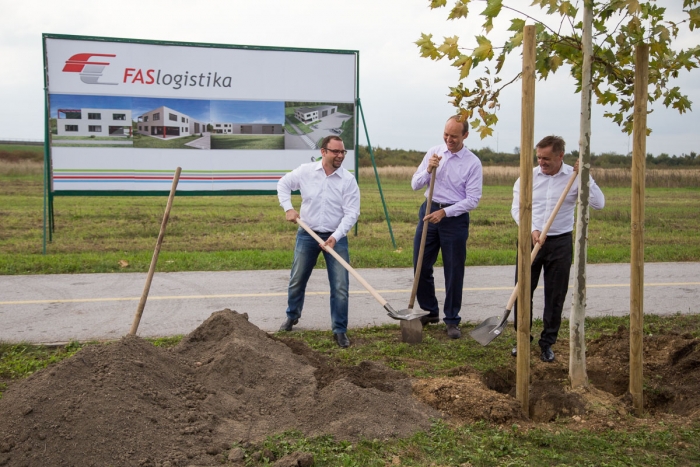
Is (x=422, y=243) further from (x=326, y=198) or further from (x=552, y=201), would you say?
(x=552, y=201)

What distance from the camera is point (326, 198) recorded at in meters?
7.25

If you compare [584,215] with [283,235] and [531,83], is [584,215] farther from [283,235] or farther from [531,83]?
[283,235]

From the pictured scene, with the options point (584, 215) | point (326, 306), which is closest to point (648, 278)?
point (326, 306)

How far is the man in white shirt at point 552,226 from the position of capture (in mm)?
6208

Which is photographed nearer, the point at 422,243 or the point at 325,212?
the point at 325,212

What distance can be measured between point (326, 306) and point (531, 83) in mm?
4680

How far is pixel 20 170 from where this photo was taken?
39.1m

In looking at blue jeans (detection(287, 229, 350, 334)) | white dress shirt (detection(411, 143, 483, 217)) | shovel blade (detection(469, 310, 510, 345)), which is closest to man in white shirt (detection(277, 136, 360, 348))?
blue jeans (detection(287, 229, 350, 334))

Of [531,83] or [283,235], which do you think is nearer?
[531,83]

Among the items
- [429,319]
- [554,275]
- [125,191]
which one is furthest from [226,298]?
[125,191]

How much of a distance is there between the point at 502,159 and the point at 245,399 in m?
47.0

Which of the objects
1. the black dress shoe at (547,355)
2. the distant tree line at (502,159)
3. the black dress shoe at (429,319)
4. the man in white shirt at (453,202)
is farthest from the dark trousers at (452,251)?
the distant tree line at (502,159)

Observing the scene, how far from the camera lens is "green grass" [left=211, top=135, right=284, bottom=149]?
14.2 metres

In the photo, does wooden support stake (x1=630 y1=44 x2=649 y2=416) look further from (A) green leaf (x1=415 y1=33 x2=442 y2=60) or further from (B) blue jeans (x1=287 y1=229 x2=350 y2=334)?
(B) blue jeans (x1=287 y1=229 x2=350 y2=334)
